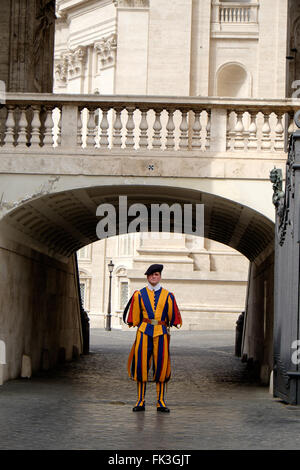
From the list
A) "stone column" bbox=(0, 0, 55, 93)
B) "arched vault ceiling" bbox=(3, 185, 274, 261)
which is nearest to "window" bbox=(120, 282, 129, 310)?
"arched vault ceiling" bbox=(3, 185, 274, 261)

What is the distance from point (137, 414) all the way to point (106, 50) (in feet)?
155

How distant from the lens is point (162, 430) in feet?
32.7

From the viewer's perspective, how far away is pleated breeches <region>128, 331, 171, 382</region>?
38.8 feet

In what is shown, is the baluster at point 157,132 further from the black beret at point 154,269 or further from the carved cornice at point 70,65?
the carved cornice at point 70,65

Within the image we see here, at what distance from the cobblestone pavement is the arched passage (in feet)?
3.31

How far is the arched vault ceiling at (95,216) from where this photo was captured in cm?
1555

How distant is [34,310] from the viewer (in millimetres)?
18547

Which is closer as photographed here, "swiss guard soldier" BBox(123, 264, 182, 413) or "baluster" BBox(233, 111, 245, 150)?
"swiss guard soldier" BBox(123, 264, 182, 413)

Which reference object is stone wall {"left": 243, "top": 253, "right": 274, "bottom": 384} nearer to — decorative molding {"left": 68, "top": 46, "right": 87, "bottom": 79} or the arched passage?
the arched passage

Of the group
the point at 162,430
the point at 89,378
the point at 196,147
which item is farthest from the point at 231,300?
the point at 162,430

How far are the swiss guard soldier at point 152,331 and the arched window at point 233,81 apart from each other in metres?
37.6

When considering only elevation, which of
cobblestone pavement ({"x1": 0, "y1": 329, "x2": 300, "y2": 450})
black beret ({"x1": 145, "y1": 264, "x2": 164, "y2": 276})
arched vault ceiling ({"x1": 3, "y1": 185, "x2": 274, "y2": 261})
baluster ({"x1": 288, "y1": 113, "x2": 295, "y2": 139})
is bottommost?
cobblestone pavement ({"x1": 0, "y1": 329, "x2": 300, "y2": 450})

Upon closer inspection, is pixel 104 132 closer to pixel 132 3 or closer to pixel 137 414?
pixel 137 414
